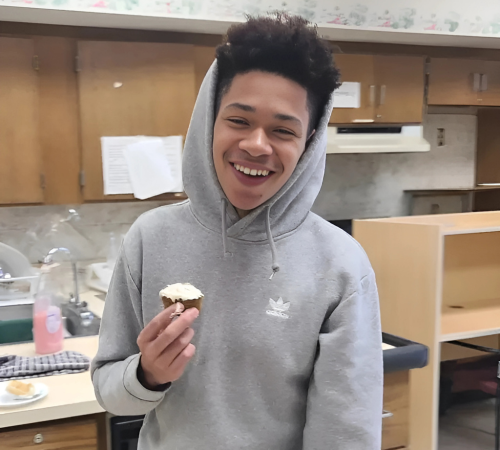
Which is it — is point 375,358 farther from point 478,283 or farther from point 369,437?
point 478,283

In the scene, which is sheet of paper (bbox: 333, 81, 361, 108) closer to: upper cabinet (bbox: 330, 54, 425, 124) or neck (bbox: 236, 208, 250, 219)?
upper cabinet (bbox: 330, 54, 425, 124)

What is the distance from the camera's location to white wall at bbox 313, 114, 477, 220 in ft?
10.5

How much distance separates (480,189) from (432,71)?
96 cm

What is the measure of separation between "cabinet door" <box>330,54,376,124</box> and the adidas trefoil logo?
1.98 metres

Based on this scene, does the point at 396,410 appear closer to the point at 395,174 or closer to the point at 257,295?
the point at 257,295

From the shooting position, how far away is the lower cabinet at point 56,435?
1254mm

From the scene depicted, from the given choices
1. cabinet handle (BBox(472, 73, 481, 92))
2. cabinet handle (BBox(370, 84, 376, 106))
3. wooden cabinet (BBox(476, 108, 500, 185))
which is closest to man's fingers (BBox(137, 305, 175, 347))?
cabinet handle (BBox(370, 84, 376, 106))

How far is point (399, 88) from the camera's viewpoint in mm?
2793

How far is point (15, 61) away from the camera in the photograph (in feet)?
7.22

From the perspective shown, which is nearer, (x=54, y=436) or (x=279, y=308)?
(x=279, y=308)

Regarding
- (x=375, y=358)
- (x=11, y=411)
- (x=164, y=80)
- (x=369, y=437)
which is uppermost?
(x=164, y=80)

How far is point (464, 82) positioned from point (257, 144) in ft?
8.45

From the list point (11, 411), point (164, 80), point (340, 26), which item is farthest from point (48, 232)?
point (340, 26)

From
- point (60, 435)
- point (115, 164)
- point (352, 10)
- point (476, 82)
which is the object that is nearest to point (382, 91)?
point (352, 10)
